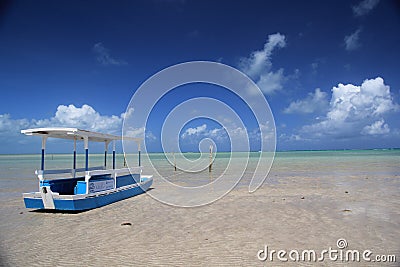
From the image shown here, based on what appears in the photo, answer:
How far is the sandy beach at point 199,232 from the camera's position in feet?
19.3

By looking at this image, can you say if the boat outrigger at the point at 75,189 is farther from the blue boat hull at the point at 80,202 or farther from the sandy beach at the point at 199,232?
the sandy beach at the point at 199,232

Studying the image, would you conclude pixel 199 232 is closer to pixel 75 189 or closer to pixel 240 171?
pixel 75 189

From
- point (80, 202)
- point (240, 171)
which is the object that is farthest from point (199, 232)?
point (240, 171)

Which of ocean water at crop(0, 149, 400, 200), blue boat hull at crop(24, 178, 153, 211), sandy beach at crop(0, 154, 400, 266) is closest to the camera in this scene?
sandy beach at crop(0, 154, 400, 266)

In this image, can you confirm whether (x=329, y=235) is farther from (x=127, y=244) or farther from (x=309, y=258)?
(x=127, y=244)

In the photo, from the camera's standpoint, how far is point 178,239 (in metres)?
7.11

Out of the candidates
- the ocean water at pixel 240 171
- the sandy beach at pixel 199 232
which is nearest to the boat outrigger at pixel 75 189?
the sandy beach at pixel 199 232

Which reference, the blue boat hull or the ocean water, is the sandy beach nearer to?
the blue boat hull

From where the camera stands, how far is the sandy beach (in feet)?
19.3

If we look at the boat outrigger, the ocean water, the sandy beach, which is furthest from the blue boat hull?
the ocean water

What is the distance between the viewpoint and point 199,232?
7.71m

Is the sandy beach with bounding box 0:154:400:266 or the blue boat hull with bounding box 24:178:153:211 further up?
the blue boat hull with bounding box 24:178:153:211

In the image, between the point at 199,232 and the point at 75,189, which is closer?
the point at 199,232

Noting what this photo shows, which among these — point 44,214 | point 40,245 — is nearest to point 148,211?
point 44,214
